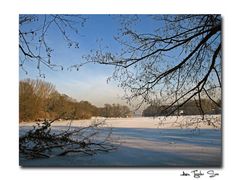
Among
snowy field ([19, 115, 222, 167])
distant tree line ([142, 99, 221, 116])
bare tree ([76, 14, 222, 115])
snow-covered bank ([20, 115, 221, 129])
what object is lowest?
snowy field ([19, 115, 222, 167])

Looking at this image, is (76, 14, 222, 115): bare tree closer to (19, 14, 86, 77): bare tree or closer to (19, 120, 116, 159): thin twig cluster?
(19, 14, 86, 77): bare tree

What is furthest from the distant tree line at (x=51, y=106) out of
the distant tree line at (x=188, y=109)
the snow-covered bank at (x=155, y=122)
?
the distant tree line at (x=188, y=109)

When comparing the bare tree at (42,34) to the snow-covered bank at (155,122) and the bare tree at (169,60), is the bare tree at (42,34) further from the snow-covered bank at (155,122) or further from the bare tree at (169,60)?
the snow-covered bank at (155,122)

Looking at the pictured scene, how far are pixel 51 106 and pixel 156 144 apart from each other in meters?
0.88

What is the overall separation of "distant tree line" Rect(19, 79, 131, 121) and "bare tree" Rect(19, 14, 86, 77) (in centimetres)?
12

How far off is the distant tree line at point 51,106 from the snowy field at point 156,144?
60 millimetres

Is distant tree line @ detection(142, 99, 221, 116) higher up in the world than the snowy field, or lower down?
higher up

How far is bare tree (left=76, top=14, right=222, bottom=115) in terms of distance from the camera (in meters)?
3.03

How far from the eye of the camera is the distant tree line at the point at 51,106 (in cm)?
301

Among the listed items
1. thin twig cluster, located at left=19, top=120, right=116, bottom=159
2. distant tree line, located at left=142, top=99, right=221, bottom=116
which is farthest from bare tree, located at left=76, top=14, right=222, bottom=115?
thin twig cluster, located at left=19, top=120, right=116, bottom=159
